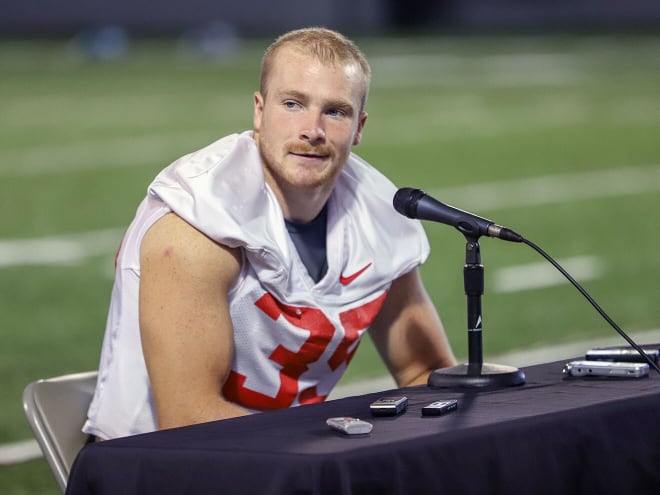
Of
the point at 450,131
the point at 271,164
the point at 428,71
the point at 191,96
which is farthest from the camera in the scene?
the point at 428,71

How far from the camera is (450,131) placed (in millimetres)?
18906

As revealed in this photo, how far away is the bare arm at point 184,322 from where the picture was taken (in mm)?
3977

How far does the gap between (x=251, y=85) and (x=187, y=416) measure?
1988 cm

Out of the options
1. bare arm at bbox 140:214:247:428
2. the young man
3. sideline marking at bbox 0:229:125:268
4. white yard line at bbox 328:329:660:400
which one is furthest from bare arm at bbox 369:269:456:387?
sideline marking at bbox 0:229:125:268

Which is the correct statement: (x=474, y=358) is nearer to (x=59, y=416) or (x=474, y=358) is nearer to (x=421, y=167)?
(x=59, y=416)

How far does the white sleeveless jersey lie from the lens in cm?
421

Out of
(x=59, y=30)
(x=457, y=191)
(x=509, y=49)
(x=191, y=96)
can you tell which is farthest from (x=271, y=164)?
(x=59, y=30)

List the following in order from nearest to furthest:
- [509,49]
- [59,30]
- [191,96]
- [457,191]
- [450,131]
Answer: [457,191], [450,131], [191,96], [509,49], [59,30]

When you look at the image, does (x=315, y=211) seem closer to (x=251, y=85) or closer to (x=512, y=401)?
(x=512, y=401)

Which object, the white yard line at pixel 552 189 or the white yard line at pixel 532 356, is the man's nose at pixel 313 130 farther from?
the white yard line at pixel 552 189

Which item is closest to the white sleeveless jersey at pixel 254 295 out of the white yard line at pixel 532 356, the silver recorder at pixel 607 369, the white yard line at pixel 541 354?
the silver recorder at pixel 607 369

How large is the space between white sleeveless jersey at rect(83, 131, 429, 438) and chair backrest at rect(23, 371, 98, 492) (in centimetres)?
5

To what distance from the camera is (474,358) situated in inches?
159

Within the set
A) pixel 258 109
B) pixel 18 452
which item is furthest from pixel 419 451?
pixel 18 452
